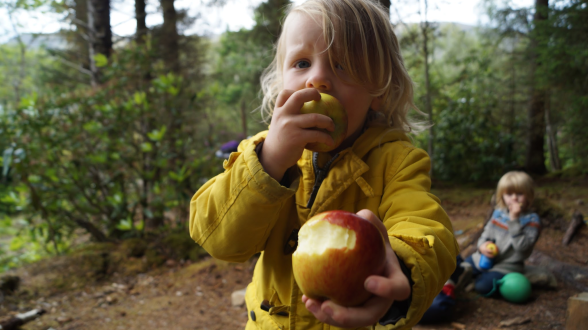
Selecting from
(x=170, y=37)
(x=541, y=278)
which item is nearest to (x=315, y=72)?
(x=541, y=278)

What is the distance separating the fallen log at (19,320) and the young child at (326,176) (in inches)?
74.7

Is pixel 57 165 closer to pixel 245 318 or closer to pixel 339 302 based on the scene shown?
pixel 245 318

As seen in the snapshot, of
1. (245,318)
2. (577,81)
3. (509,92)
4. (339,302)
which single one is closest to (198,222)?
(339,302)

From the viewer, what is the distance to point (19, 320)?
7.65 ft

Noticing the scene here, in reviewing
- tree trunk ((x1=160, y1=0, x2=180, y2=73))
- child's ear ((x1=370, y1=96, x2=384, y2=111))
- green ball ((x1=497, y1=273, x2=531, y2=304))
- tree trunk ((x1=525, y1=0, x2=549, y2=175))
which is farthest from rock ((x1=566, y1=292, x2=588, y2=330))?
tree trunk ((x1=525, y1=0, x2=549, y2=175))

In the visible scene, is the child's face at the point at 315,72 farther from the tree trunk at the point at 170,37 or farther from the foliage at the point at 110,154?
the tree trunk at the point at 170,37

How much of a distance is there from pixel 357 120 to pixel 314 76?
0.71 feet

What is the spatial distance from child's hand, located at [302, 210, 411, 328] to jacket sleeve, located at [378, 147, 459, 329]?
6 centimetres

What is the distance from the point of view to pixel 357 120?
45.9 inches

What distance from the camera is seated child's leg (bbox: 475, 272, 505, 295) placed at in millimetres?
2934

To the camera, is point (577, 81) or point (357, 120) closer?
point (357, 120)

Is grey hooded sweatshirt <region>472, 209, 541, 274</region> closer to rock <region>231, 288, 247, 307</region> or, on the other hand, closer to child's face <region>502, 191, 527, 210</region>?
child's face <region>502, 191, 527, 210</region>

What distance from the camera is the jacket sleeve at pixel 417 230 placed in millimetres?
721

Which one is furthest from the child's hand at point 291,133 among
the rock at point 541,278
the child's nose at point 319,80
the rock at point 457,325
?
the rock at point 541,278
